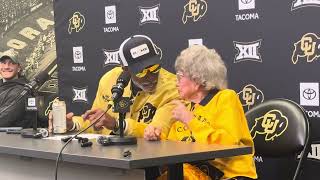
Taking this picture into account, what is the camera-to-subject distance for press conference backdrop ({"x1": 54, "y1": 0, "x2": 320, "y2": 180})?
2918 mm

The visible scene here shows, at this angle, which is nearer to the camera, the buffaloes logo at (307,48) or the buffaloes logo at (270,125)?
the buffaloes logo at (270,125)

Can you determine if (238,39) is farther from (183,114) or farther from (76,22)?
(76,22)

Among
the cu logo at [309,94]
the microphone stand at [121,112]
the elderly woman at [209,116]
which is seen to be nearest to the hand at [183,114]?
the elderly woman at [209,116]

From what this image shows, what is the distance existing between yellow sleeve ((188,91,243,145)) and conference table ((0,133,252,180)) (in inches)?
4.8

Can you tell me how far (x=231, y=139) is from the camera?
2.32 meters

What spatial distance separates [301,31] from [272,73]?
30cm

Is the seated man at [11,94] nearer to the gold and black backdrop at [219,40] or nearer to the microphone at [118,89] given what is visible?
the gold and black backdrop at [219,40]

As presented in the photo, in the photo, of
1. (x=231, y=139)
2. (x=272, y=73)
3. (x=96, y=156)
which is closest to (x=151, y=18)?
(x=272, y=73)

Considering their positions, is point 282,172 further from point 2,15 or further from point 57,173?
point 2,15

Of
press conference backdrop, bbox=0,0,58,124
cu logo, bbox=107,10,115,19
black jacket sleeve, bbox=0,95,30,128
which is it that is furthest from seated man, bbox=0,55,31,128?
cu logo, bbox=107,10,115,19

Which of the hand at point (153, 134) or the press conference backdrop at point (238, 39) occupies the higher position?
the press conference backdrop at point (238, 39)

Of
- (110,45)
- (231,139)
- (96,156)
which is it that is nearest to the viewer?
(96,156)

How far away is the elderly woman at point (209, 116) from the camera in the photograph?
7.66ft

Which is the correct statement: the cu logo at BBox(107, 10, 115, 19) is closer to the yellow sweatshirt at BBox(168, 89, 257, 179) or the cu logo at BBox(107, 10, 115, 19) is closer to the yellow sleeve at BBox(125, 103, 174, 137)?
the yellow sleeve at BBox(125, 103, 174, 137)
